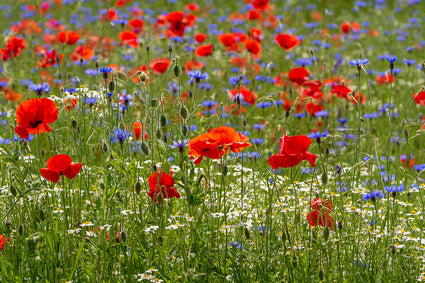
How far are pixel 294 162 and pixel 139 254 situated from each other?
0.72 metres

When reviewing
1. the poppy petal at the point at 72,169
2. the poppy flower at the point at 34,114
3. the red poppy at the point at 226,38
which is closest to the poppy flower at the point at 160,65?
the red poppy at the point at 226,38

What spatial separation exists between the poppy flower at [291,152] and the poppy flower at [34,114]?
914 millimetres

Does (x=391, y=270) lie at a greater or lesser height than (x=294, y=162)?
lesser

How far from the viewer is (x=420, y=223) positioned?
8.04 feet

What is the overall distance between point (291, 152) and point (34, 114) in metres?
1.04

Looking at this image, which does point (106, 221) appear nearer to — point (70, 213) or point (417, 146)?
point (70, 213)

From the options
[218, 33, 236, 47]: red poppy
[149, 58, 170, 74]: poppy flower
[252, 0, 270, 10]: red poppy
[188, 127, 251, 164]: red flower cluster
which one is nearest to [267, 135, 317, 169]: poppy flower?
[188, 127, 251, 164]: red flower cluster

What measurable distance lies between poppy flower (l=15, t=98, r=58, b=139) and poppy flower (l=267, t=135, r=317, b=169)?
91 centimetres

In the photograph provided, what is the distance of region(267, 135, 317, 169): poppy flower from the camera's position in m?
2.06

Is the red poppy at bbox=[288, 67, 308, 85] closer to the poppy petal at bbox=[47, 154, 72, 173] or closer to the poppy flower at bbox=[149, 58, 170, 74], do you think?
the poppy flower at bbox=[149, 58, 170, 74]

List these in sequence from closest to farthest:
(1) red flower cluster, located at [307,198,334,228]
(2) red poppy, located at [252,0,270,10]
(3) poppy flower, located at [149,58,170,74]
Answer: (1) red flower cluster, located at [307,198,334,228] < (3) poppy flower, located at [149,58,170,74] < (2) red poppy, located at [252,0,270,10]

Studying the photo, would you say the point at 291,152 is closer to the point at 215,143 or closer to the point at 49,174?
the point at 215,143

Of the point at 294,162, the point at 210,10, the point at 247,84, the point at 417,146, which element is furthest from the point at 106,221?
the point at 210,10

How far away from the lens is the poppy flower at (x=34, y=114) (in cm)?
228
